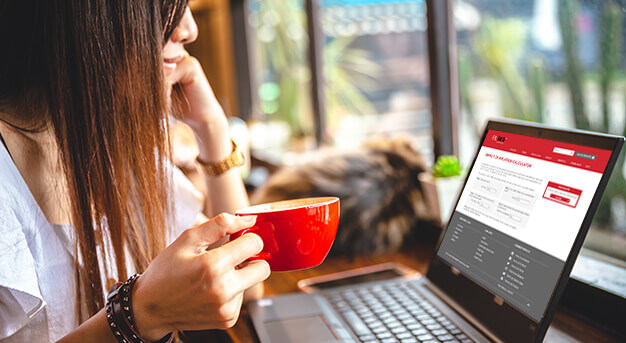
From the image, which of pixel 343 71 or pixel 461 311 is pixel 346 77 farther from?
pixel 461 311

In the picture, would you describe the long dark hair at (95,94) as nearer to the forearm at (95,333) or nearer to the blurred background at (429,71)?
the forearm at (95,333)

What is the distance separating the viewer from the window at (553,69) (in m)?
1.11

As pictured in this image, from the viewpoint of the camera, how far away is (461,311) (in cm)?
86

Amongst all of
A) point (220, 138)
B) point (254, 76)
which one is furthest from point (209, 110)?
point (254, 76)

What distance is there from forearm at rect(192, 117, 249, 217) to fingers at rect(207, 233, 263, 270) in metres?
0.52

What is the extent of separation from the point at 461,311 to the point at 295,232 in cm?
35

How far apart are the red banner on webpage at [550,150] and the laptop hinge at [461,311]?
25 centimetres

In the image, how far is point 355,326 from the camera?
2.85 feet

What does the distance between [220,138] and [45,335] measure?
1.62 feet

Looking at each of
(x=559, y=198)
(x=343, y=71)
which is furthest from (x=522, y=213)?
(x=343, y=71)

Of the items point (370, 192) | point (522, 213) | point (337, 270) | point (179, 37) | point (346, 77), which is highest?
point (179, 37)

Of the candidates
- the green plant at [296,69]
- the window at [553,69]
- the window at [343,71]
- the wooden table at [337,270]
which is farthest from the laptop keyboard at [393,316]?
the green plant at [296,69]

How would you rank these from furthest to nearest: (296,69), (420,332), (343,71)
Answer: (296,69), (343,71), (420,332)

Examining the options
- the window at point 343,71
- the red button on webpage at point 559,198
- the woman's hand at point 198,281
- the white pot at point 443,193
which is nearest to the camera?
the woman's hand at point 198,281
